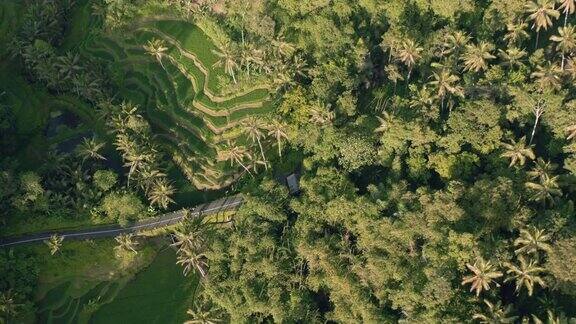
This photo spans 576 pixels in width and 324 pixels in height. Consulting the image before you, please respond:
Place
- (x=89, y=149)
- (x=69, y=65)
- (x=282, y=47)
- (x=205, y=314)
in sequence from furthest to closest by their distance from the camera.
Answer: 1. (x=69, y=65)
2. (x=282, y=47)
3. (x=89, y=149)
4. (x=205, y=314)

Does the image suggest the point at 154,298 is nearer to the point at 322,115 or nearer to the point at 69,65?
the point at 322,115

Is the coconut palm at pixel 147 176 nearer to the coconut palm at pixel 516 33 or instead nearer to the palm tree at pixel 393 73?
the palm tree at pixel 393 73

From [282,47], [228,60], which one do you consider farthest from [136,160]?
[282,47]

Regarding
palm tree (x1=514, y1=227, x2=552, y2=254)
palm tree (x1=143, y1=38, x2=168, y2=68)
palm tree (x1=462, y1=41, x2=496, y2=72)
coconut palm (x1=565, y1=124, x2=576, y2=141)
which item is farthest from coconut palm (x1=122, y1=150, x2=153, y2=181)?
coconut palm (x1=565, y1=124, x2=576, y2=141)

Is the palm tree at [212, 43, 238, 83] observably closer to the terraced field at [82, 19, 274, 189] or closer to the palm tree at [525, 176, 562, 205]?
the terraced field at [82, 19, 274, 189]

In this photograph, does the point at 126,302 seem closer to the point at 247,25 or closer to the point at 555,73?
the point at 247,25

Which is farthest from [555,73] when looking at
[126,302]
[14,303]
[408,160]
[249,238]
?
[14,303]
